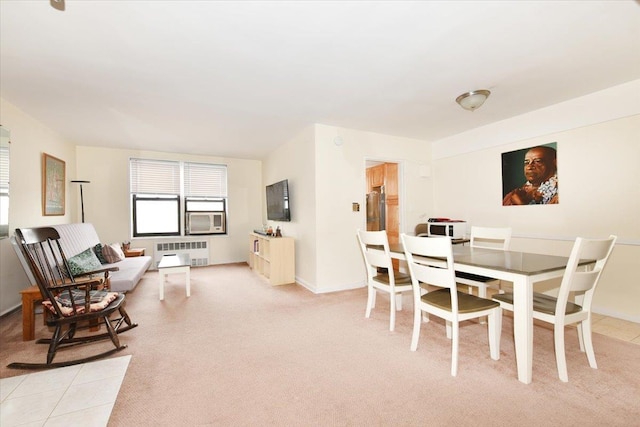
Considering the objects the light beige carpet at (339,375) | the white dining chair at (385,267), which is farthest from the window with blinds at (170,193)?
the white dining chair at (385,267)

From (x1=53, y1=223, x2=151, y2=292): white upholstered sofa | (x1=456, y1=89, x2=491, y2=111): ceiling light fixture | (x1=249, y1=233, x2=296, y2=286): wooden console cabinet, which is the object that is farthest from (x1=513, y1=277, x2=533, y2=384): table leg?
(x1=53, y1=223, x2=151, y2=292): white upholstered sofa

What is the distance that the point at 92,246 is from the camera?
418cm

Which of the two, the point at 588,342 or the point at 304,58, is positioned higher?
the point at 304,58

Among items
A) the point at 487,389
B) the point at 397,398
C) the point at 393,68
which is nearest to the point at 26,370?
the point at 397,398

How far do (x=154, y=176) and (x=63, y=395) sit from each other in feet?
15.6

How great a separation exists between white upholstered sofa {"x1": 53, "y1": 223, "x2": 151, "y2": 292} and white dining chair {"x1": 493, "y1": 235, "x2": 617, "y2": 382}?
3.86m

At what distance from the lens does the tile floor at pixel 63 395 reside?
61.9 inches

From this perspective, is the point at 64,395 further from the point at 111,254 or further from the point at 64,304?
the point at 111,254

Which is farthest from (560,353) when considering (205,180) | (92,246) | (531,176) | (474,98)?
(205,180)

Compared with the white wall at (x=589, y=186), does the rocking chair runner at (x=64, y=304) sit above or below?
below

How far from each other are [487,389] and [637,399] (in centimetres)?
83

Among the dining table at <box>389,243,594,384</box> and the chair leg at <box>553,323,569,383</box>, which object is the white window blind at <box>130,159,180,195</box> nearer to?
the dining table at <box>389,243,594,384</box>

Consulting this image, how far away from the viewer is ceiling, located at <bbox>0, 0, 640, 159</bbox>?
183 cm

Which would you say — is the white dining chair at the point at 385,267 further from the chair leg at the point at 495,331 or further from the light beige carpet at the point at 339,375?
the chair leg at the point at 495,331
